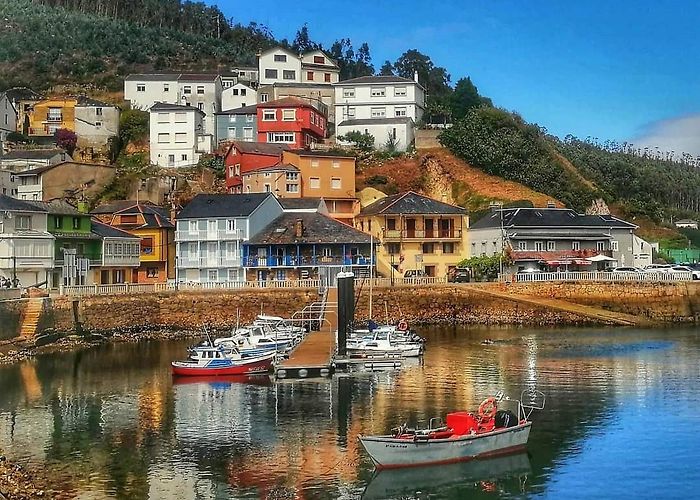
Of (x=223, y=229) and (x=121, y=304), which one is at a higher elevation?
(x=223, y=229)

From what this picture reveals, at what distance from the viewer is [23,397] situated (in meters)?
39.2

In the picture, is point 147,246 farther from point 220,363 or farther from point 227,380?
point 227,380

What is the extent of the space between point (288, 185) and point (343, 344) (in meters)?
37.0

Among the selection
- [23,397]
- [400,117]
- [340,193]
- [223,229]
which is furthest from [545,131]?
[23,397]

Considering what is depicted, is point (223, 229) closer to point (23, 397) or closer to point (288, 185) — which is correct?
point (288, 185)

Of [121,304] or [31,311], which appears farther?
[121,304]

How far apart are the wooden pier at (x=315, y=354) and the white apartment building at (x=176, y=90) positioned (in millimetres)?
51686

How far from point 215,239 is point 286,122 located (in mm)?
27590

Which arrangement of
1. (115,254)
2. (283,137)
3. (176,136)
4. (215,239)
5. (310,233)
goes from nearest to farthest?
(215,239) → (310,233) → (115,254) → (283,137) → (176,136)

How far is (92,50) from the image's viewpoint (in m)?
128

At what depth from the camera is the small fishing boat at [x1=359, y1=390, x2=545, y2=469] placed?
26125mm

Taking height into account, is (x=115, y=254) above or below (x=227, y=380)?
above

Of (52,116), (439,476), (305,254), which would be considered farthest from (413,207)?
(52,116)

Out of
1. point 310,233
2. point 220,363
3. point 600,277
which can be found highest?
point 310,233
